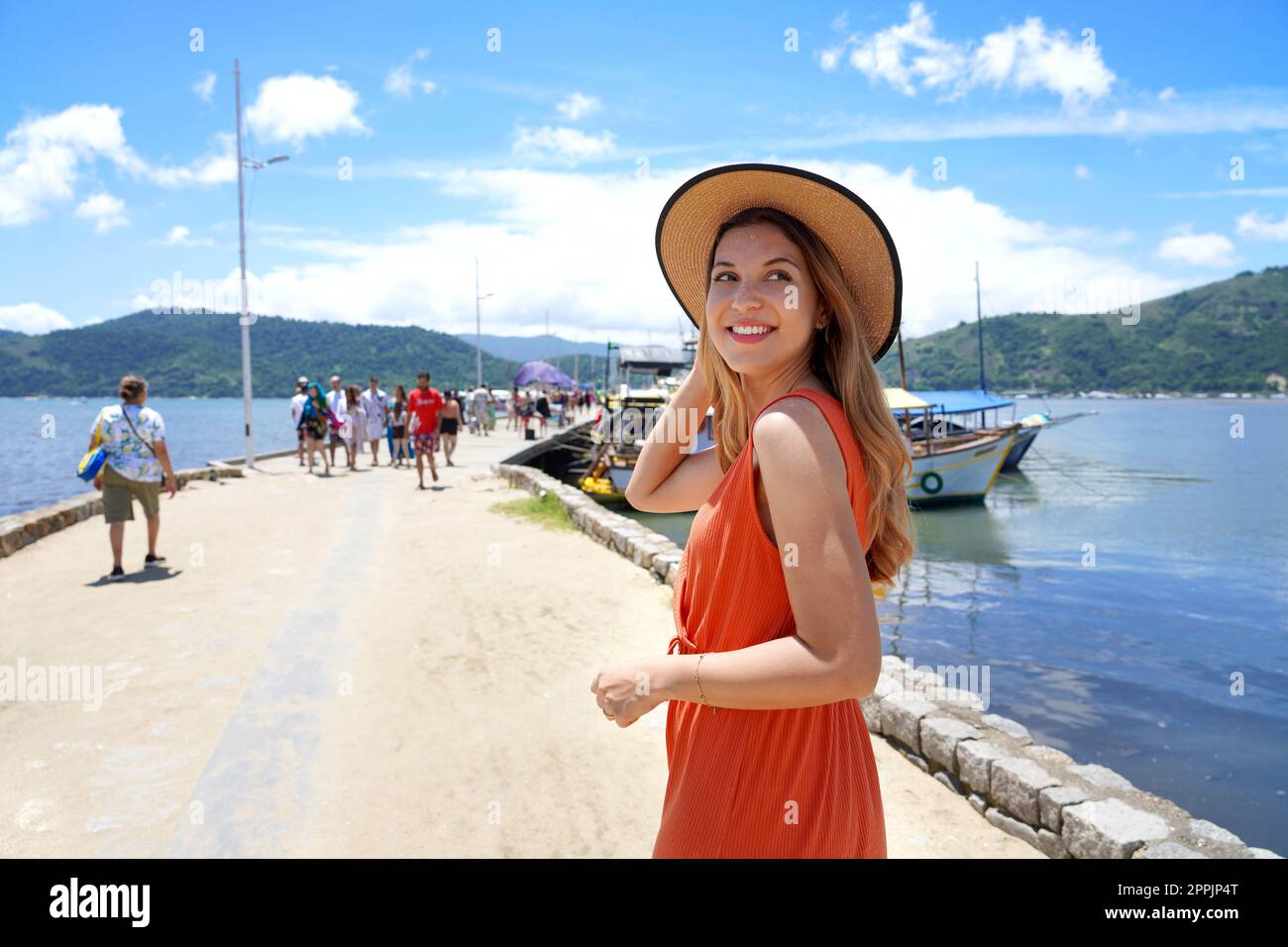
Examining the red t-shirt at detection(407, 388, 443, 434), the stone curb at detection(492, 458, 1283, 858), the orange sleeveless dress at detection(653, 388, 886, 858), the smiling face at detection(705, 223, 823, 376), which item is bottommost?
the stone curb at detection(492, 458, 1283, 858)

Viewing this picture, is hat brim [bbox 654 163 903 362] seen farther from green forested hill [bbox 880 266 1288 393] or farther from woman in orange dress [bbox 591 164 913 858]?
green forested hill [bbox 880 266 1288 393]

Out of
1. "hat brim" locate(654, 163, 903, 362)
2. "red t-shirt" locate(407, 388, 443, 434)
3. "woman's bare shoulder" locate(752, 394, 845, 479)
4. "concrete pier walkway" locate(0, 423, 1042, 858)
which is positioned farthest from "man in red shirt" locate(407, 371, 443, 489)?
"woman's bare shoulder" locate(752, 394, 845, 479)

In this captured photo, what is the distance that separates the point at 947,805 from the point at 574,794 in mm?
1812

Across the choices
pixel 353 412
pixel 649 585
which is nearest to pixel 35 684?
pixel 649 585

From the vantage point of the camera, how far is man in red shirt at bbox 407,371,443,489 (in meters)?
16.1

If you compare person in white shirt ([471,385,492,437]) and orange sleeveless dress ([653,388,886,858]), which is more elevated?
person in white shirt ([471,385,492,437])

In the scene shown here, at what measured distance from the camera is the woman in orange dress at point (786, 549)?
1.22m

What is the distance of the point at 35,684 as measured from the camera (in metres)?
5.38

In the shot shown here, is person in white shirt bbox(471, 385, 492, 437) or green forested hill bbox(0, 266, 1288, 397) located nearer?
person in white shirt bbox(471, 385, 492, 437)

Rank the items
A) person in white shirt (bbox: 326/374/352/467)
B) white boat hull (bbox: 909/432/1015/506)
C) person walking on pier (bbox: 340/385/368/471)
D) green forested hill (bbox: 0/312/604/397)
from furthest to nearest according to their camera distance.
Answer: green forested hill (bbox: 0/312/604/397), white boat hull (bbox: 909/432/1015/506), person walking on pier (bbox: 340/385/368/471), person in white shirt (bbox: 326/374/352/467)

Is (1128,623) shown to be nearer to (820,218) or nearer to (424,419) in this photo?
(424,419)

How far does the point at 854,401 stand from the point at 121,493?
340 inches
